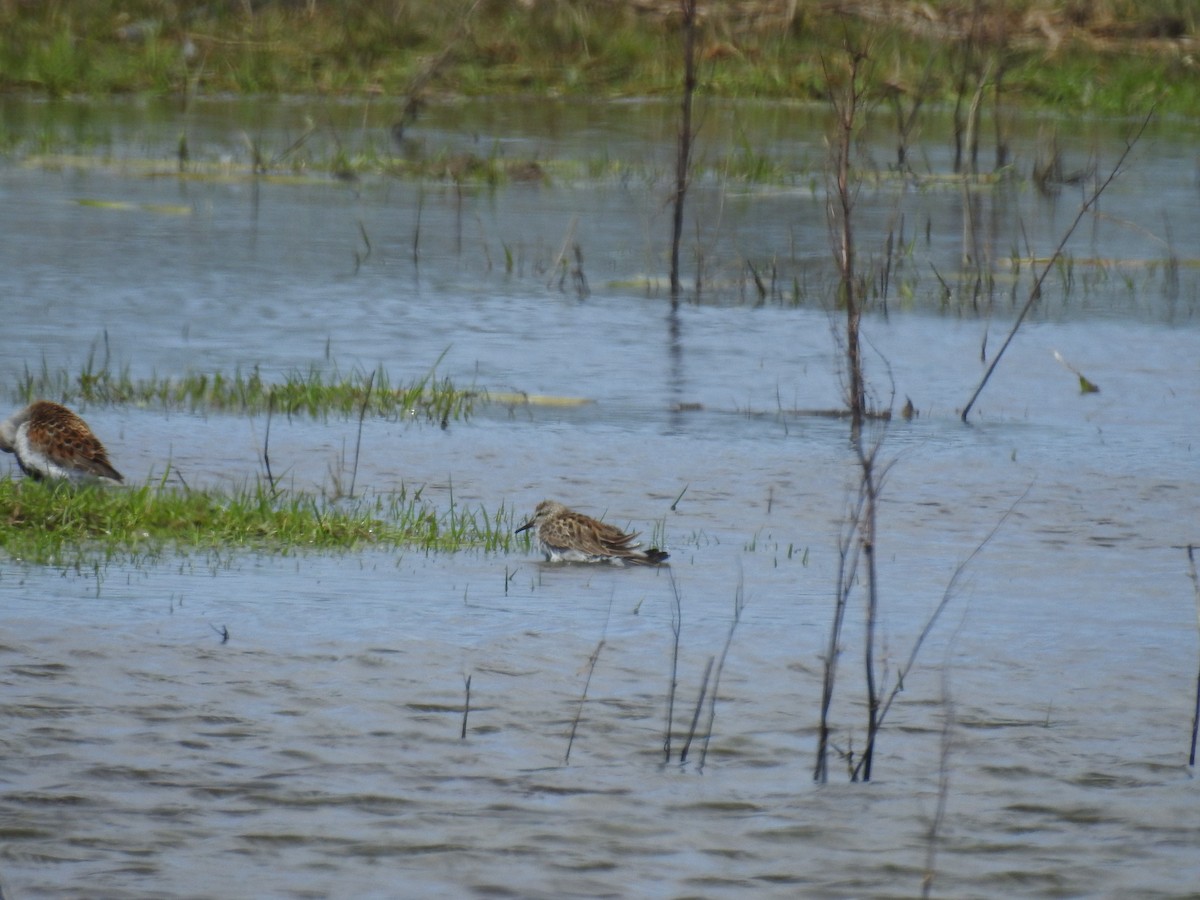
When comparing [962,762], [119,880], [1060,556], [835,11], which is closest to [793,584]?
[1060,556]

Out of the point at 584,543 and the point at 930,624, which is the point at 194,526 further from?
the point at 930,624

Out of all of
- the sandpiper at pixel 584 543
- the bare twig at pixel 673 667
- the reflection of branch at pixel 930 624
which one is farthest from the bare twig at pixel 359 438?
the reflection of branch at pixel 930 624

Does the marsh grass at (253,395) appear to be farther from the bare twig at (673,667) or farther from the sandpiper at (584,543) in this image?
the bare twig at (673,667)

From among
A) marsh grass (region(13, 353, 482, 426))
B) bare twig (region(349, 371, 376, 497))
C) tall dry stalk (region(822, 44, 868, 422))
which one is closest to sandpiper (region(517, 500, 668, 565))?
bare twig (region(349, 371, 376, 497))

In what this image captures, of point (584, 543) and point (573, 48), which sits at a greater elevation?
point (573, 48)

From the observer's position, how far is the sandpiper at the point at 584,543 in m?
7.27

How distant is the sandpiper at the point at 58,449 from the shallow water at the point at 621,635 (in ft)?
2.28

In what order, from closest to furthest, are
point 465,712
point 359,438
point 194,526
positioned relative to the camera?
point 465,712 < point 194,526 < point 359,438

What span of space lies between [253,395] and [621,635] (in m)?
3.97

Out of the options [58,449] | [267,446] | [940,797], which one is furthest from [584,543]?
[940,797]

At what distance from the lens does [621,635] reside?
657cm

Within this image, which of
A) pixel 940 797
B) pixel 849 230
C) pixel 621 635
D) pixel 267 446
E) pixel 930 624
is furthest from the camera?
pixel 849 230

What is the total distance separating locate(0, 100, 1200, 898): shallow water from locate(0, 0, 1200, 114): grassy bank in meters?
10.3

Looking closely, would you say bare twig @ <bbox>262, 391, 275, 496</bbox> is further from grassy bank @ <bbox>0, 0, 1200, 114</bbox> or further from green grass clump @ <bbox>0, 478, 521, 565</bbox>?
grassy bank @ <bbox>0, 0, 1200, 114</bbox>
